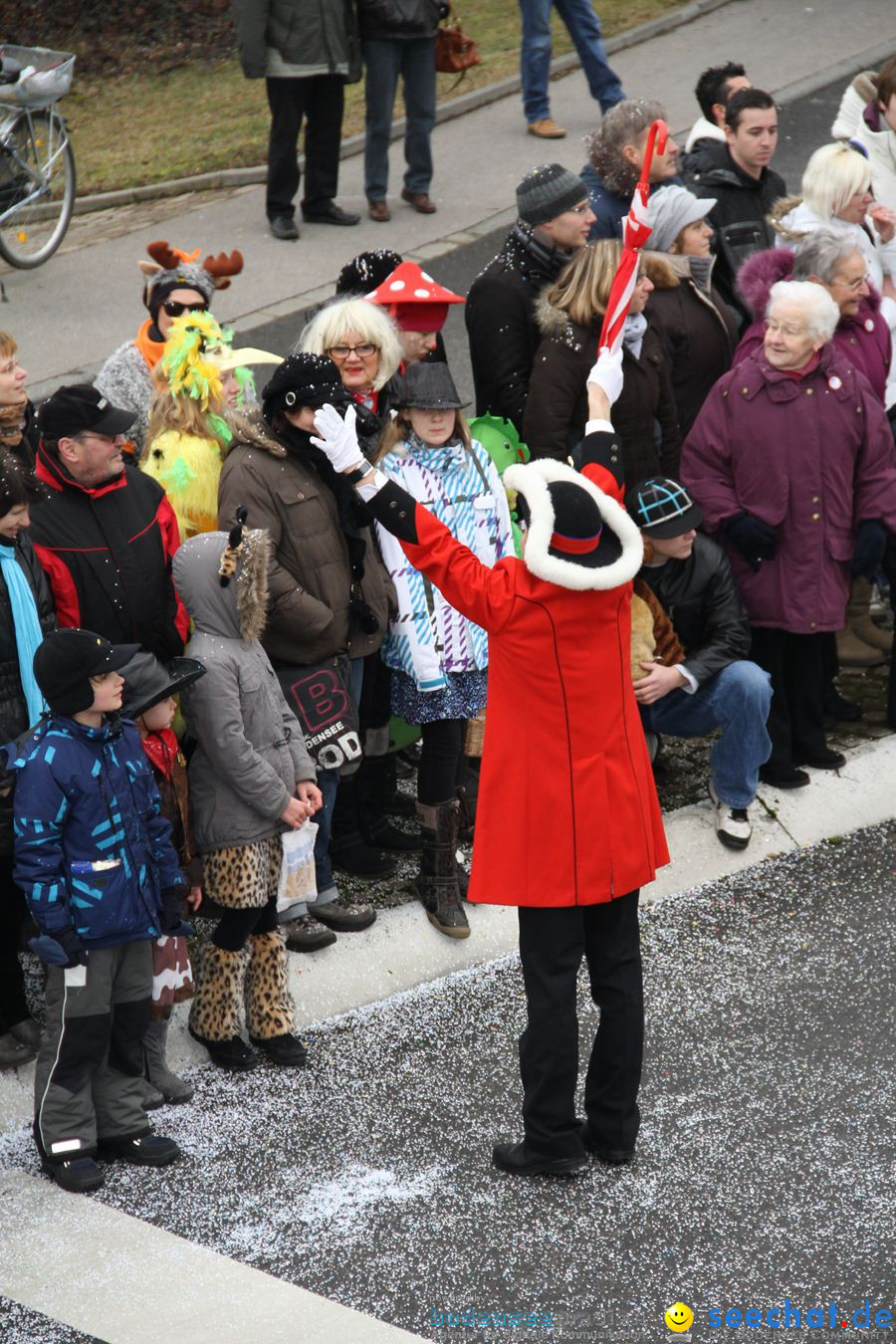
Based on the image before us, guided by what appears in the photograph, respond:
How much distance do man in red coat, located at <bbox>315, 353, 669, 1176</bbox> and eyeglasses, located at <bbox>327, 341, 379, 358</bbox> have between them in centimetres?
124

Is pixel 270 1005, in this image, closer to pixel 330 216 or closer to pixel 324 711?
pixel 324 711

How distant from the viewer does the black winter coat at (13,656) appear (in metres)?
4.96

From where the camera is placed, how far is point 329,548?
18.5ft

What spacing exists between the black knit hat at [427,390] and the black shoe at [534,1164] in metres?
2.39

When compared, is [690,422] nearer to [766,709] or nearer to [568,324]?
[568,324]

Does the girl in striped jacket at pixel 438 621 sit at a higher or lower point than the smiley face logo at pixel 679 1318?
higher

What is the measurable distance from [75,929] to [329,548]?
1.56 meters

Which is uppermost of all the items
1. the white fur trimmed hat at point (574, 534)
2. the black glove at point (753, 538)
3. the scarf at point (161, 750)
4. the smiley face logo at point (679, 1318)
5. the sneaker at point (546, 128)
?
the white fur trimmed hat at point (574, 534)

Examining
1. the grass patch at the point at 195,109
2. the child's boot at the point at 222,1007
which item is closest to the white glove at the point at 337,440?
the child's boot at the point at 222,1007

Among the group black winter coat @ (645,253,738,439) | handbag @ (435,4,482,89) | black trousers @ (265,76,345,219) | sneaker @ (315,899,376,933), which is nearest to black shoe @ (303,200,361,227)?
black trousers @ (265,76,345,219)

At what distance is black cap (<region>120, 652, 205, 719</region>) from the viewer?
194 inches

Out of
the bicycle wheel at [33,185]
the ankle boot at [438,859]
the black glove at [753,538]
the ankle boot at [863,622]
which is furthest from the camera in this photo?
the bicycle wheel at [33,185]

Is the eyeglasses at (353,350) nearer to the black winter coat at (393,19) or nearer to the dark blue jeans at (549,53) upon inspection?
the black winter coat at (393,19)

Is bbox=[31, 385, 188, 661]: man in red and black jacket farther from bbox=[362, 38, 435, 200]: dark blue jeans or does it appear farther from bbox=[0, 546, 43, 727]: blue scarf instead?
bbox=[362, 38, 435, 200]: dark blue jeans
